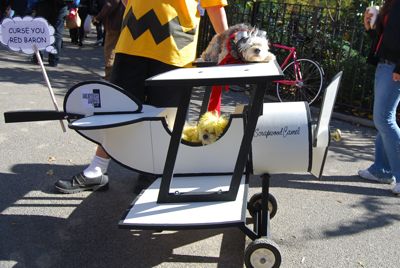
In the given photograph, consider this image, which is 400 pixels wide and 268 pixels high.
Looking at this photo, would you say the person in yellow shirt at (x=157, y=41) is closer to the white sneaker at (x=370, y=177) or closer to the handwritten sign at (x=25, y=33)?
the handwritten sign at (x=25, y=33)

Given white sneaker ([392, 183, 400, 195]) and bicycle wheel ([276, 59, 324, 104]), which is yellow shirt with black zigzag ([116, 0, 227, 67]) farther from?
bicycle wheel ([276, 59, 324, 104])

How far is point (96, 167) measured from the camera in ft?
12.1

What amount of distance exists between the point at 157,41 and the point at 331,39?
4.90 meters

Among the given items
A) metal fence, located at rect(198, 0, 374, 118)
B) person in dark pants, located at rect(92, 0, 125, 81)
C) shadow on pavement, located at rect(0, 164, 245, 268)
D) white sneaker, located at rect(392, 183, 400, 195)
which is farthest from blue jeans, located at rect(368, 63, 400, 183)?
person in dark pants, located at rect(92, 0, 125, 81)

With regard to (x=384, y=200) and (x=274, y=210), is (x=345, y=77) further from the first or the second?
(x=274, y=210)

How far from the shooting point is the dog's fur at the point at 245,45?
2.99 meters

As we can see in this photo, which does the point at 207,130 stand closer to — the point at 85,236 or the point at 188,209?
the point at 188,209

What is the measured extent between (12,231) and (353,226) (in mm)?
2334

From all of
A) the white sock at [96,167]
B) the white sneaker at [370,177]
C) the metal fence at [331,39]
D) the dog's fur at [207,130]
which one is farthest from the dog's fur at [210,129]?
the metal fence at [331,39]

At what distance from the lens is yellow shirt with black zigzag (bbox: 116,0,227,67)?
→ 10.6ft

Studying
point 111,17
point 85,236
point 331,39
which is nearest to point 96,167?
point 85,236

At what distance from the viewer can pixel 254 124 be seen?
265 centimetres

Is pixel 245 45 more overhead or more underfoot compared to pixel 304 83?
more overhead

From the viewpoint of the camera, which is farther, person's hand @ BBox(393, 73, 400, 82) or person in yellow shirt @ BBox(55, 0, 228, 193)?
person's hand @ BBox(393, 73, 400, 82)
